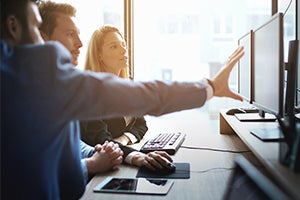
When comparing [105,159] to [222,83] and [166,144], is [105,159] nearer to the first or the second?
[166,144]

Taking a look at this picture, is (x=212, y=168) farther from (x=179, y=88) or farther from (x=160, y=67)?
(x=160, y=67)

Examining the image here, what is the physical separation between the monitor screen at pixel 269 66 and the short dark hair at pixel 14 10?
83cm

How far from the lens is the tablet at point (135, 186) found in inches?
44.8

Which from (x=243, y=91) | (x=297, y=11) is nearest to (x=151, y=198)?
(x=243, y=91)

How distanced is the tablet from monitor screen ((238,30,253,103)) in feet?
2.43

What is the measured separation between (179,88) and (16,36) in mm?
412

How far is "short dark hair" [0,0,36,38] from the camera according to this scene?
83 centimetres

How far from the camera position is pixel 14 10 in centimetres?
84

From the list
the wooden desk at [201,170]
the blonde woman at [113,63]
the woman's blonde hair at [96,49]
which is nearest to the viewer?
the wooden desk at [201,170]

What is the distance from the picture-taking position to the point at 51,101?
764 mm

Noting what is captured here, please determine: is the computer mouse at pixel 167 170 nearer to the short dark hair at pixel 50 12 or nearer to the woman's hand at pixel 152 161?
the woman's hand at pixel 152 161

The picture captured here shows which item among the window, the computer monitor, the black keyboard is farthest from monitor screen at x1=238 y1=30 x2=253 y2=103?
the window

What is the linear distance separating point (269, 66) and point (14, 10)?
3.09ft

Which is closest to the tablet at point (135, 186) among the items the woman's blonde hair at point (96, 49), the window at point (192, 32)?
the woman's blonde hair at point (96, 49)
